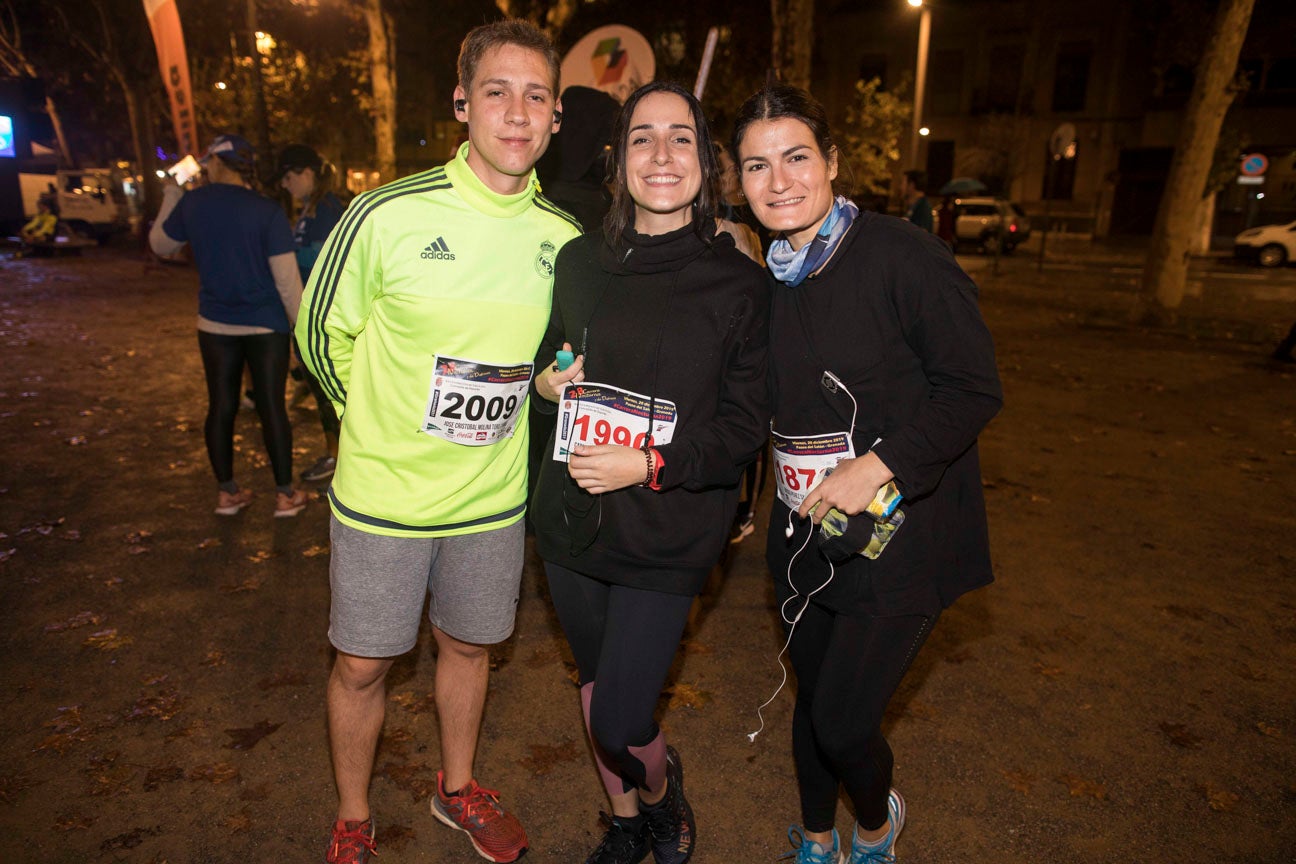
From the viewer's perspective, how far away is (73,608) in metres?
4.60

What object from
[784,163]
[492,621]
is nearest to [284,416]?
[492,621]

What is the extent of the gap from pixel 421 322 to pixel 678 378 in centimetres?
75

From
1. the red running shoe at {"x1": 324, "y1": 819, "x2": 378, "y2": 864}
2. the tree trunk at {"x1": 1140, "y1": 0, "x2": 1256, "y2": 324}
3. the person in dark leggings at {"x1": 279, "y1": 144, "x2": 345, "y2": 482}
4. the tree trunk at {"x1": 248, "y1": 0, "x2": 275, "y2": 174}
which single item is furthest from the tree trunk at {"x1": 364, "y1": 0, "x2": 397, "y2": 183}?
the red running shoe at {"x1": 324, "y1": 819, "x2": 378, "y2": 864}

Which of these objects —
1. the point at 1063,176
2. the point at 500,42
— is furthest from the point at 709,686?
the point at 1063,176

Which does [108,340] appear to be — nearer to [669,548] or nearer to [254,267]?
[254,267]

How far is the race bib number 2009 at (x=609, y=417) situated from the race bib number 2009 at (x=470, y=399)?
0.20 m

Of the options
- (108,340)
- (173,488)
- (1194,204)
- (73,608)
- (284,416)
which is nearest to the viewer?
(73,608)

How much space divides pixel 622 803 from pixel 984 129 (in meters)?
47.2

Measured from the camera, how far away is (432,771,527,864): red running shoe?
→ 293 centimetres

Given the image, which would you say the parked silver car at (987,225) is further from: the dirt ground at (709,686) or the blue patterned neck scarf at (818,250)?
the blue patterned neck scarf at (818,250)

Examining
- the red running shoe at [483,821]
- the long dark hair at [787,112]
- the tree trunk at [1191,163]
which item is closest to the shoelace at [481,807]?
the red running shoe at [483,821]

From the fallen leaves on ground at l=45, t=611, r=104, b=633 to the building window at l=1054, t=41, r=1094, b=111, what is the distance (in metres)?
49.6

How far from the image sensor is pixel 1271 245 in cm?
2595

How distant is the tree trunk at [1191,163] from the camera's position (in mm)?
12805
